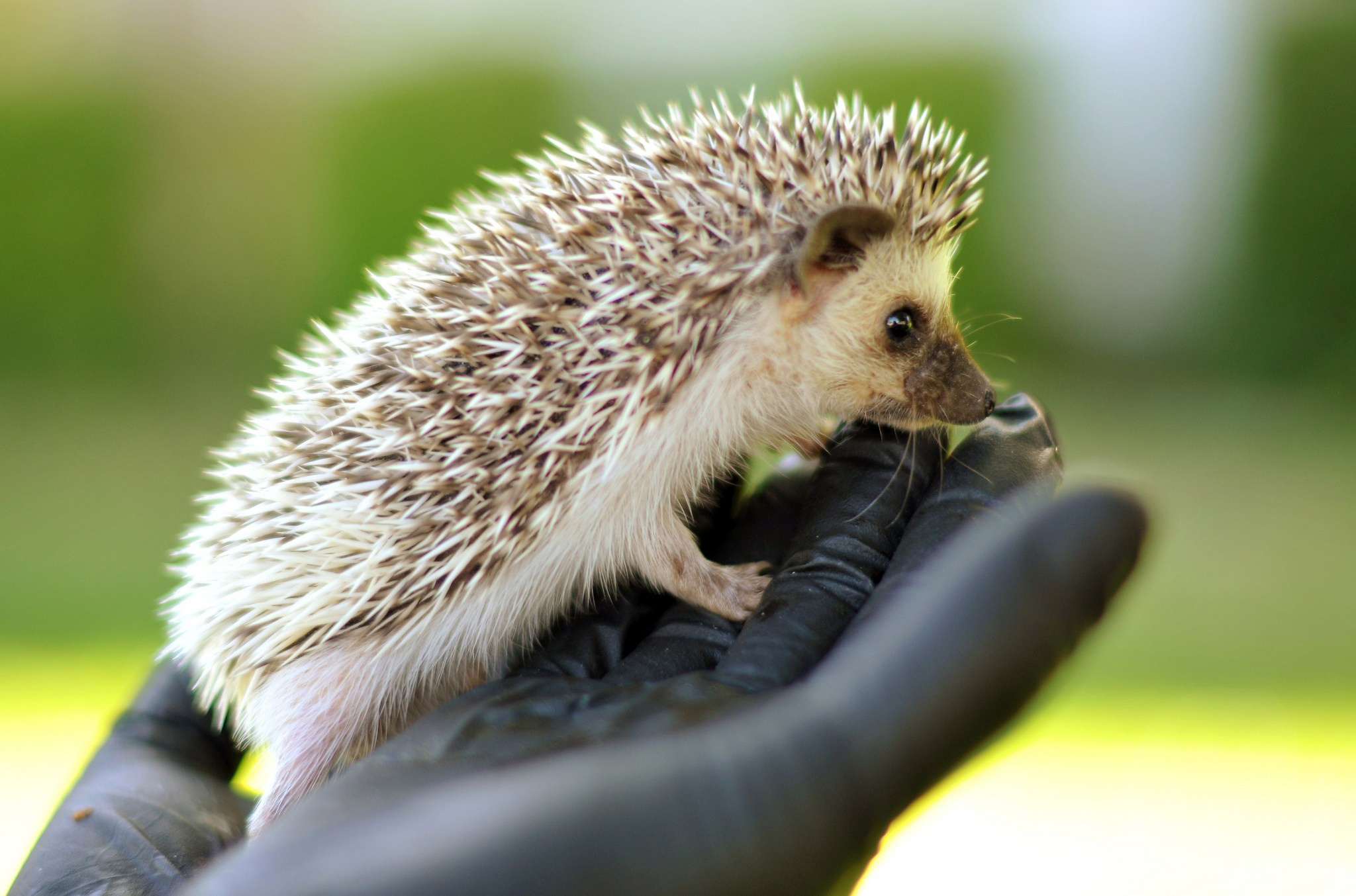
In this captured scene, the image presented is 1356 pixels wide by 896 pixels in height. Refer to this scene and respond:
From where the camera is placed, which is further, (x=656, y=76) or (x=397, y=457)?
(x=656, y=76)

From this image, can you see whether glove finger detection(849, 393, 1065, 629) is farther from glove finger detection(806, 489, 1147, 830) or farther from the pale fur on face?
glove finger detection(806, 489, 1147, 830)

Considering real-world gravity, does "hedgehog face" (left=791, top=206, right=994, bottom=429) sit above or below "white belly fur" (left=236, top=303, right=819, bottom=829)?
above

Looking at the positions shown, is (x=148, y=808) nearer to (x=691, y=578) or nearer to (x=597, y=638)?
(x=597, y=638)

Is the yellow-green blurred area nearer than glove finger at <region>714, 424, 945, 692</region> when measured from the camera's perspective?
No

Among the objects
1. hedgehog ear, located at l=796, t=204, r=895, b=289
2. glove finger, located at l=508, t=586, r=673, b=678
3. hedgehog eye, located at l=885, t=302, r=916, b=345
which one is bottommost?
glove finger, located at l=508, t=586, r=673, b=678

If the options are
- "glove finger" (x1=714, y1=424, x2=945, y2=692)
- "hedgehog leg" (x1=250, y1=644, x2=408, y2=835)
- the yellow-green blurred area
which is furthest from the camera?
the yellow-green blurred area

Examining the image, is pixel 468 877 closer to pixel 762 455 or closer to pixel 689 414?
pixel 689 414

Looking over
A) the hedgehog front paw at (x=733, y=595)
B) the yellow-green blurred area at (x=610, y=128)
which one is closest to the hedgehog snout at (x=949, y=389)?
the hedgehog front paw at (x=733, y=595)

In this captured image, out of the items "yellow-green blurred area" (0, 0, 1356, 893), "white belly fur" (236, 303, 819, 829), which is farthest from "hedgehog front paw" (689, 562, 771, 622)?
"yellow-green blurred area" (0, 0, 1356, 893)

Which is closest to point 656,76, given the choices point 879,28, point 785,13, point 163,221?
point 785,13
